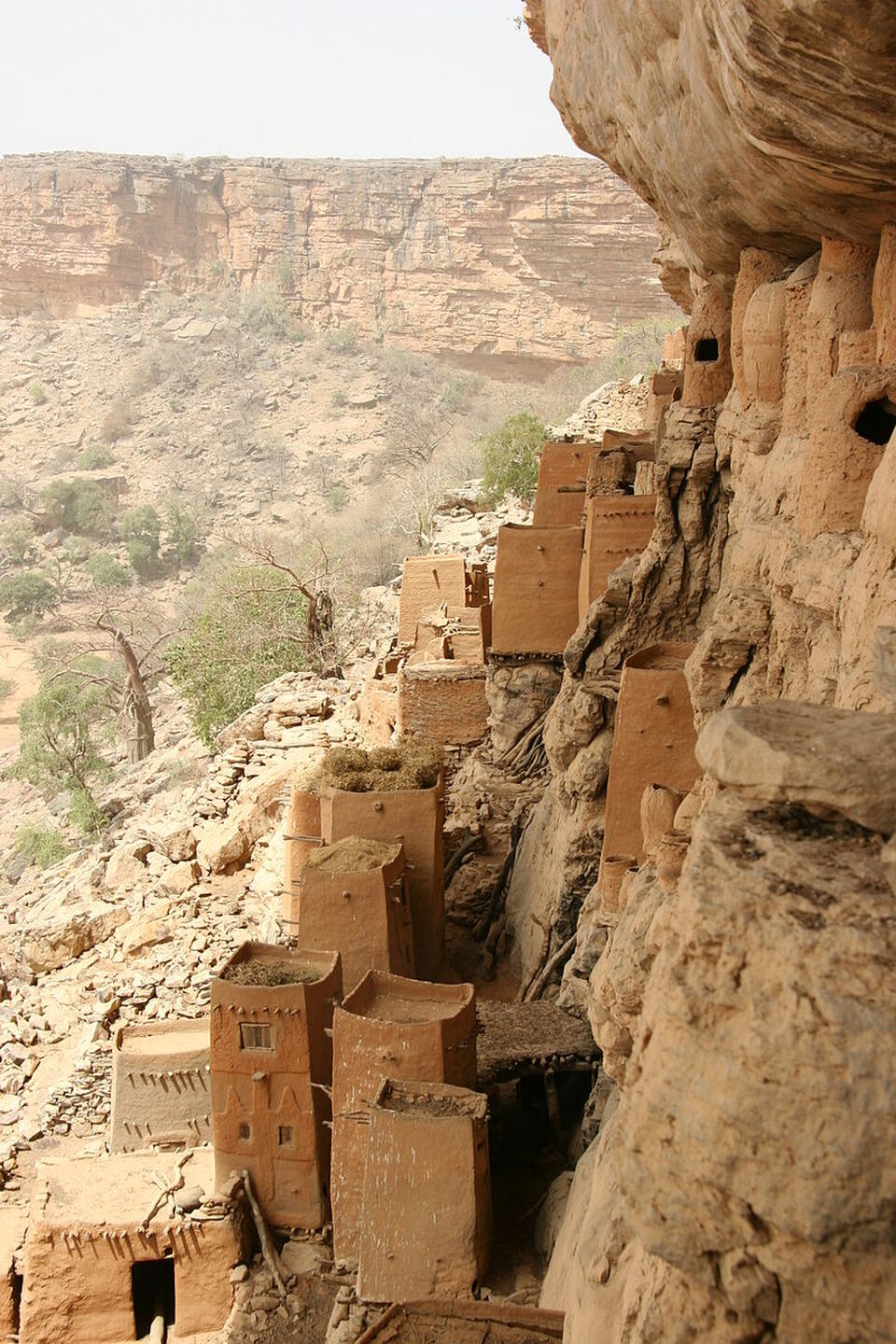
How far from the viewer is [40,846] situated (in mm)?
22578

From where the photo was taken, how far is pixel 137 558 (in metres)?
43.5

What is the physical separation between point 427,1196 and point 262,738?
10.5 metres

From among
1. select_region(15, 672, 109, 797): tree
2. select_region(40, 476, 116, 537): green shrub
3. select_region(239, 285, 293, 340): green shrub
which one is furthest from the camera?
select_region(239, 285, 293, 340): green shrub

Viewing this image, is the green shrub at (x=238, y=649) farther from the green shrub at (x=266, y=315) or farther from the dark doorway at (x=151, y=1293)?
the green shrub at (x=266, y=315)

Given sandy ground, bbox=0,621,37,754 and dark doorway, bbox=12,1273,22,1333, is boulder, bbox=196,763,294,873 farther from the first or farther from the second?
sandy ground, bbox=0,621,37,754

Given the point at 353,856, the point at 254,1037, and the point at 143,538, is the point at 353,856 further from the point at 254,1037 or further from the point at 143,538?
the point at 143,538

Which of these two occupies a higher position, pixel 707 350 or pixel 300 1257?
pixel 707 350

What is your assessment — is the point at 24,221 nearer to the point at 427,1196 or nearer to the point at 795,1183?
the point at 427,1196

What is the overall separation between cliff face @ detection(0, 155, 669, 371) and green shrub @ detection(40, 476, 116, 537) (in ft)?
45.0

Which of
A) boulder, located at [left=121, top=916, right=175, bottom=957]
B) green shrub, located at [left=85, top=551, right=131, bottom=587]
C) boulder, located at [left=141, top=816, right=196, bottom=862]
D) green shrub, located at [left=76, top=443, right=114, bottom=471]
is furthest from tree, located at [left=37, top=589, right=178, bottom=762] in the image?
green shrub, located at [left=76, top=443, right=114, bottom=471]

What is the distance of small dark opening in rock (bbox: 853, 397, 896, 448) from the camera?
23.9 ft

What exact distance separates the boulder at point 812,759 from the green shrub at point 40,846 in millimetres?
18688

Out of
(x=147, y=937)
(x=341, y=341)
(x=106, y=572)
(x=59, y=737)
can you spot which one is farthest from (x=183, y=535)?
(x=147, y=937)

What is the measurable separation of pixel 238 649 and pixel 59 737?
5.08 meters
